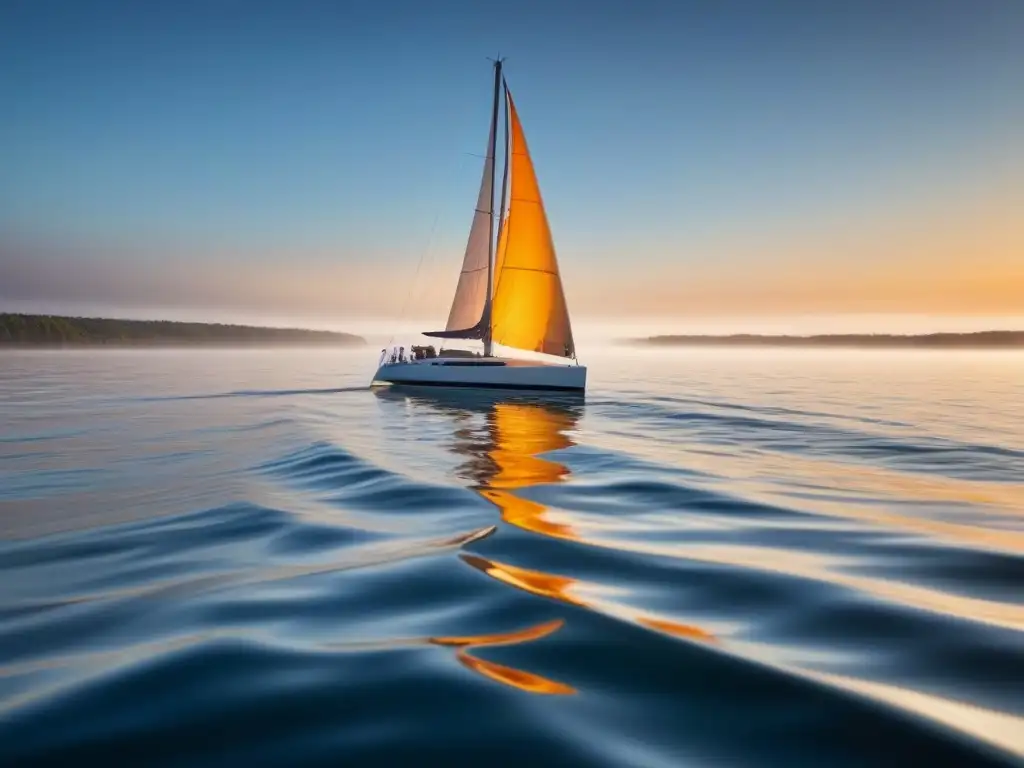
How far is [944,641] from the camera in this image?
4922 millimetres

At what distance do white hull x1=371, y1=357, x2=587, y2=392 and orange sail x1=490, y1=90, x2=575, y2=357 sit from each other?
2.30m

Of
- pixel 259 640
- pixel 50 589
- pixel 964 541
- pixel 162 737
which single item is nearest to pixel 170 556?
pixel 50 589

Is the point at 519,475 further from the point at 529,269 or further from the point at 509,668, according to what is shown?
the point at 529,269

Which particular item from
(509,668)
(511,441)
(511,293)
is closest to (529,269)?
(511,293)

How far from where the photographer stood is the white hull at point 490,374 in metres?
32.1

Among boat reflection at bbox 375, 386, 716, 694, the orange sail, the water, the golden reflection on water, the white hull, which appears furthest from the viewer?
the orange sail

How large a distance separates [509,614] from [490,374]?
1080 inches

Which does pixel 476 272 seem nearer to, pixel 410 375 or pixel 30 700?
pixel 410 375

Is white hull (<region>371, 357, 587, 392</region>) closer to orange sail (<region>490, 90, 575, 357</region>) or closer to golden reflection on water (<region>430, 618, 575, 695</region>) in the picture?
orange sail (<region>490, 90, 575, 357</region>)

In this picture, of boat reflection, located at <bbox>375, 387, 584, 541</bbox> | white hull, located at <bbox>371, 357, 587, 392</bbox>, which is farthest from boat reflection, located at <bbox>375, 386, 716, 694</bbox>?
white hull, located at <bbox>371, 357, 587, 392</bbox>

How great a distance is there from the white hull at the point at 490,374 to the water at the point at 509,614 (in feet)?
56.8

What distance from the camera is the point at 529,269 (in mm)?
35000

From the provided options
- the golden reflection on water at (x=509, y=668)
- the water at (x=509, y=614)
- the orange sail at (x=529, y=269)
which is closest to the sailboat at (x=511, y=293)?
the orange sail at (x=529, y=269)

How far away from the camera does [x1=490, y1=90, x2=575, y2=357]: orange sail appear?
3497 cm
